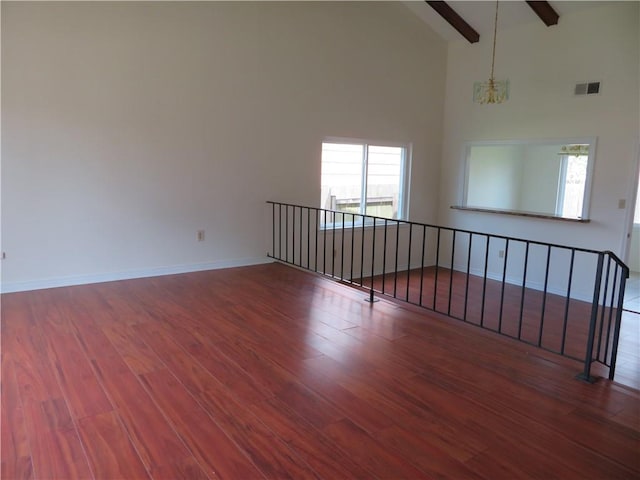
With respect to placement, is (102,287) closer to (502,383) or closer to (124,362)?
(124,362)

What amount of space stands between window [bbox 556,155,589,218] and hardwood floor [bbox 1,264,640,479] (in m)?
3.52

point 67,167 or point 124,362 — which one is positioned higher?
point 67,167

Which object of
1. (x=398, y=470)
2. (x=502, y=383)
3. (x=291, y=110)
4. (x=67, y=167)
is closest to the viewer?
(x=398, y=470)

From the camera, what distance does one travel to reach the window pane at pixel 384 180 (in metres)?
6.68

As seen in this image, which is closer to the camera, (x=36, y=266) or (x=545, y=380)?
(x=545, y=380)

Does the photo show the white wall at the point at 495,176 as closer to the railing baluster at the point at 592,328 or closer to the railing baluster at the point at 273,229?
the railing baluster at the point at 273,229

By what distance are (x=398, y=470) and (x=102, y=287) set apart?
3.63 m

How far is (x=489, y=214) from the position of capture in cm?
680

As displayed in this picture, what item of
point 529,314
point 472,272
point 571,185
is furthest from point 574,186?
point 529,314

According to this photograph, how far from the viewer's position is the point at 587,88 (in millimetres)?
5586

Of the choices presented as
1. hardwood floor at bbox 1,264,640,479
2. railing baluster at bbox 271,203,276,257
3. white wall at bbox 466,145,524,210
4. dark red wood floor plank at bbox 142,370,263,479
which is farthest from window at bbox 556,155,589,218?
dark red wood floor plank at bbox 142,370,263,479

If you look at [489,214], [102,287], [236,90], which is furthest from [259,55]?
[489,214]

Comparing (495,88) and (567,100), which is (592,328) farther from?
(495,88)

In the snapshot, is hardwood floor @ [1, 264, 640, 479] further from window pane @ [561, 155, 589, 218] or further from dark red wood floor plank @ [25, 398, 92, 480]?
window pane @ [561, 155, 589, 218]
